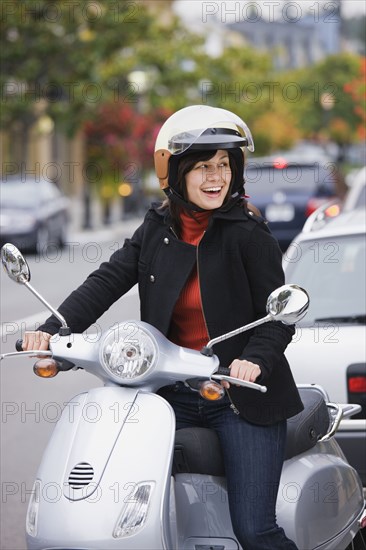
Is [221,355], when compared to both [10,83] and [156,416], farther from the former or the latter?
[10,83]

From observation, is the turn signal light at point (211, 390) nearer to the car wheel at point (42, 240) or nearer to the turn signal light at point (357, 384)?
the turn signal light at point (357, 384)

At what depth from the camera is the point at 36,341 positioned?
368 centimetres

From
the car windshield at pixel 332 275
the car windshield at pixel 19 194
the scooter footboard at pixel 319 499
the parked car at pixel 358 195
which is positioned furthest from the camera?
the car windshield at pixel 19 194

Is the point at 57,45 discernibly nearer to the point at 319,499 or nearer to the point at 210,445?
the point at 319,499

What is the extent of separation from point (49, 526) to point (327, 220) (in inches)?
168

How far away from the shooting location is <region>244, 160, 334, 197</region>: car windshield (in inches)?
781

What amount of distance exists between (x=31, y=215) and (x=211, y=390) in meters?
21.1

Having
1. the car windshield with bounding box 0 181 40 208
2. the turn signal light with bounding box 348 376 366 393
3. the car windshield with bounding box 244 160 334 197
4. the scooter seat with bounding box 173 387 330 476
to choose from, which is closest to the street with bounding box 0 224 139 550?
the turn signal light with bounding box 348 376 366 393

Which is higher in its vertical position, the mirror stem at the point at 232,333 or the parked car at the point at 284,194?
the mirror stem at the point at 232,333

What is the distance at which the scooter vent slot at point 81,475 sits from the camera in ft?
10.7

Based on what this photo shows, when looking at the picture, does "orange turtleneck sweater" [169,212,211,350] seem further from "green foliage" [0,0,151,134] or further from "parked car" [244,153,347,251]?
"green foliage" [0,0,151,134]

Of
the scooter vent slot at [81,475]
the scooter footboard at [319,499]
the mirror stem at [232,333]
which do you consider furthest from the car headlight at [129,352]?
the scooter footboard at [319,499]

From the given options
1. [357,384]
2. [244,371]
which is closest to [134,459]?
[244,371]

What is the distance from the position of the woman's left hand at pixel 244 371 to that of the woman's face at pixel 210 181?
0.54 m
